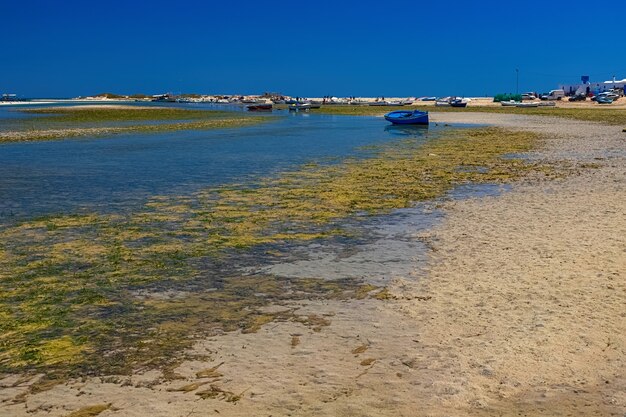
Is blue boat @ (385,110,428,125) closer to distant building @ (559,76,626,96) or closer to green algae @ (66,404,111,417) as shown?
green algae @ (66,404,111,417)

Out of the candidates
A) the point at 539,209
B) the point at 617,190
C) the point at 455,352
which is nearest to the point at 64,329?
the point at 455,352

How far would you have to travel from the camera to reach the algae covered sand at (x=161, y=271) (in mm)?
8094

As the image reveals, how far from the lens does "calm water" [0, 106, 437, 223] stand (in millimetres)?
19703

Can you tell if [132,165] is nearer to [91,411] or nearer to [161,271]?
[161,271]

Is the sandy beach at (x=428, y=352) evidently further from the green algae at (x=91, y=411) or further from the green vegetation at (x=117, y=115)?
the green vegetation at (x=117, y=115)

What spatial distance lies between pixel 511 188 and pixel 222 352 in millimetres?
15197

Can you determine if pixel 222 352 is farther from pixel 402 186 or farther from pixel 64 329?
pixel 402 186

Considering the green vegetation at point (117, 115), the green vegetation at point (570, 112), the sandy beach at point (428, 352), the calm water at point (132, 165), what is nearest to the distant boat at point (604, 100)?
the green vegetation at point (570, 112)

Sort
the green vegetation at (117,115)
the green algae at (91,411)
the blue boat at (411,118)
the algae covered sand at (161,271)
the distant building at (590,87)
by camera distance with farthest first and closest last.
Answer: the distant building at (590,87) → the green vegetation at (117,115) → the blue boat at (411,118) → the algae covered sand at (161,271) → the green algae at (91,411)

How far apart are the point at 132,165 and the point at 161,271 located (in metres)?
19.1

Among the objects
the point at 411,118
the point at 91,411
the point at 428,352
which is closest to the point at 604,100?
the point at 411,118

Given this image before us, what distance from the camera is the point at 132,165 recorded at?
96.1 ft

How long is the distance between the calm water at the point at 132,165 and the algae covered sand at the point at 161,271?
210cm

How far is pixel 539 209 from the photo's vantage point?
16453mm
